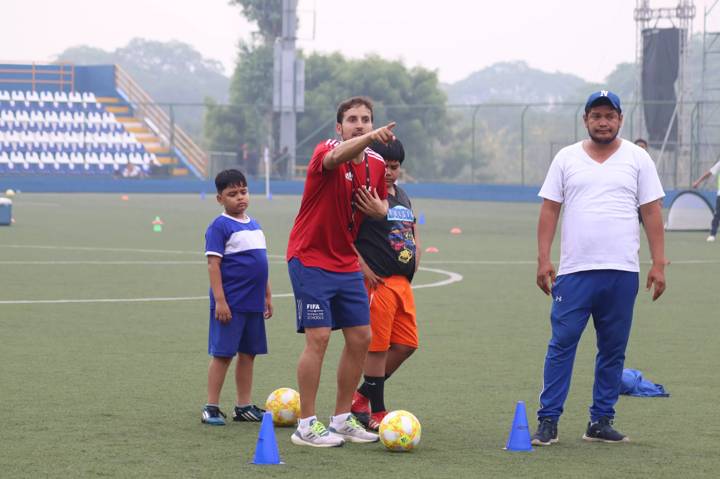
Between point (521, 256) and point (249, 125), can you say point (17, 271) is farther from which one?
point (249, 125)

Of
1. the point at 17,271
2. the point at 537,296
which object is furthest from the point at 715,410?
the point at 17,271

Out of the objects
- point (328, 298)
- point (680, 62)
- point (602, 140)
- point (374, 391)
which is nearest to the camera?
point (328, 298)

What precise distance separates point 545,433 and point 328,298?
1368 millimetres

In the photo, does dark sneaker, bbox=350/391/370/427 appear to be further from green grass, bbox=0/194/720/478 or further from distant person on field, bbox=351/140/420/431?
green grass, bbox=0/194/720/478

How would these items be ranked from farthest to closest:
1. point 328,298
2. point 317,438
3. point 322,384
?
1. point 322,384
2. point 328,298
3. point 317,438

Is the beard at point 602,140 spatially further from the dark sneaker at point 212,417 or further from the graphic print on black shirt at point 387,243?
the dark sneaker at point 212,417

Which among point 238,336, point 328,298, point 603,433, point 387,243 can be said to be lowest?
point 603,433

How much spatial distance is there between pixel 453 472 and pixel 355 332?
1180mm

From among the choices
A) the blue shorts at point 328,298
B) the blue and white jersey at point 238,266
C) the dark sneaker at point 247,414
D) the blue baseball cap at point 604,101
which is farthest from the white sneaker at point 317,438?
the blue baseball cap at point 604,101

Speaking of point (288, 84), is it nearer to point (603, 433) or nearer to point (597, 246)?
point (597, 246)

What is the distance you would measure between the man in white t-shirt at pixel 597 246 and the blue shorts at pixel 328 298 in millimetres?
981

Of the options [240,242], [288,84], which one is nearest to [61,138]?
[288,84]

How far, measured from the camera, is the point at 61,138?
64625 mm

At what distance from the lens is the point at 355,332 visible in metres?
7.46
